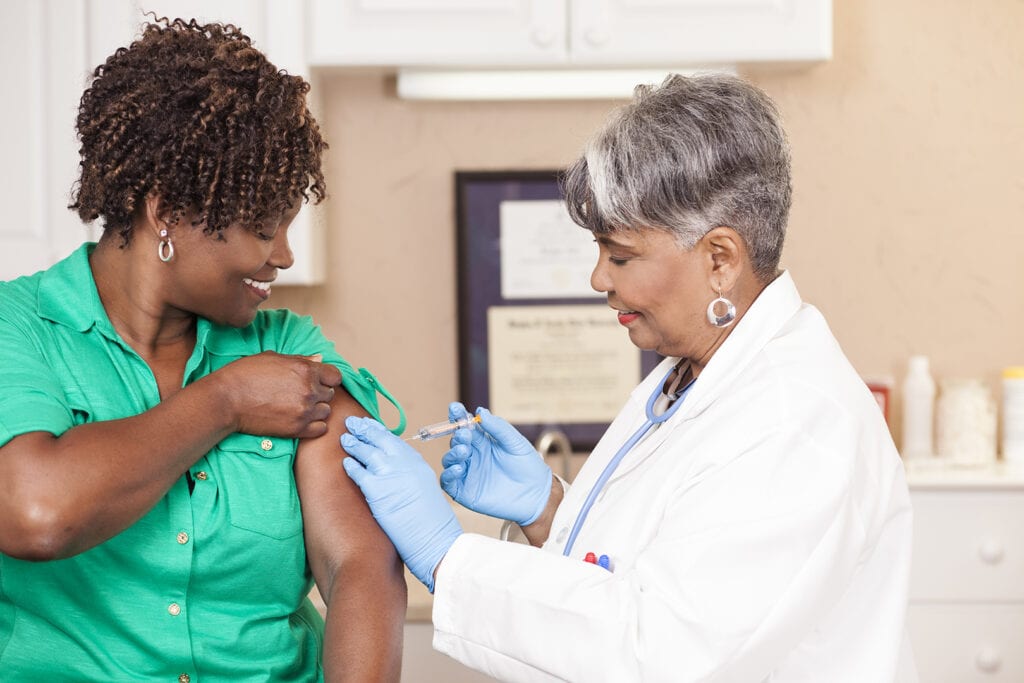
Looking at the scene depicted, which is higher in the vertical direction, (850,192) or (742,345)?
(850,192)

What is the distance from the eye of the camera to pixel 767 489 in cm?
105

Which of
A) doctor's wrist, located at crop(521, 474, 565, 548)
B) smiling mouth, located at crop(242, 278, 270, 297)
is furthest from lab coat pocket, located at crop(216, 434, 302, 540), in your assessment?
doctor's wrist, located at crop(521, 474, 565, 548)

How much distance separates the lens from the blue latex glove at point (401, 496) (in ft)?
4.11

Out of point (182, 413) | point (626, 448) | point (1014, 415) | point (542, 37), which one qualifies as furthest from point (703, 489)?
point (1014, 415)

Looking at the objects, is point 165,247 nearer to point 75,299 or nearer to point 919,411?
point 75,299

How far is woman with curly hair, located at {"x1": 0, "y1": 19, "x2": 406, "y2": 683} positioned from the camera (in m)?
1.12

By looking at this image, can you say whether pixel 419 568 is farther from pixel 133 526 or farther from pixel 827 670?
pixel 827 670

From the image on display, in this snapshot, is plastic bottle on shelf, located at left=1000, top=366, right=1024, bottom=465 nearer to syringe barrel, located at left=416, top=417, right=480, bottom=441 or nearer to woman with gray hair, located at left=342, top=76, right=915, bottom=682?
woman with gray hair, located at left=342, top=76, right=915, bottom=682

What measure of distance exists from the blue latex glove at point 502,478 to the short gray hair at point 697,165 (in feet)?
1.36

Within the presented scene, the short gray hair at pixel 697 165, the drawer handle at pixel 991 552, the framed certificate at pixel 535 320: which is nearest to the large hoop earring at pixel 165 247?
the short gray hair at pixel 697 165

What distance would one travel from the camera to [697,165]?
116 cm

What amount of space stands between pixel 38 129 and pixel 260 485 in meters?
1.37

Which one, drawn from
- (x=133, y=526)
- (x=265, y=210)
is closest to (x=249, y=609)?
(x=133, y=526)

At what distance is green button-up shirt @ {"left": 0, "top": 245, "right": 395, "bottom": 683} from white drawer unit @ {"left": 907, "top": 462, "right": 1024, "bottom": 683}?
1.52 m
